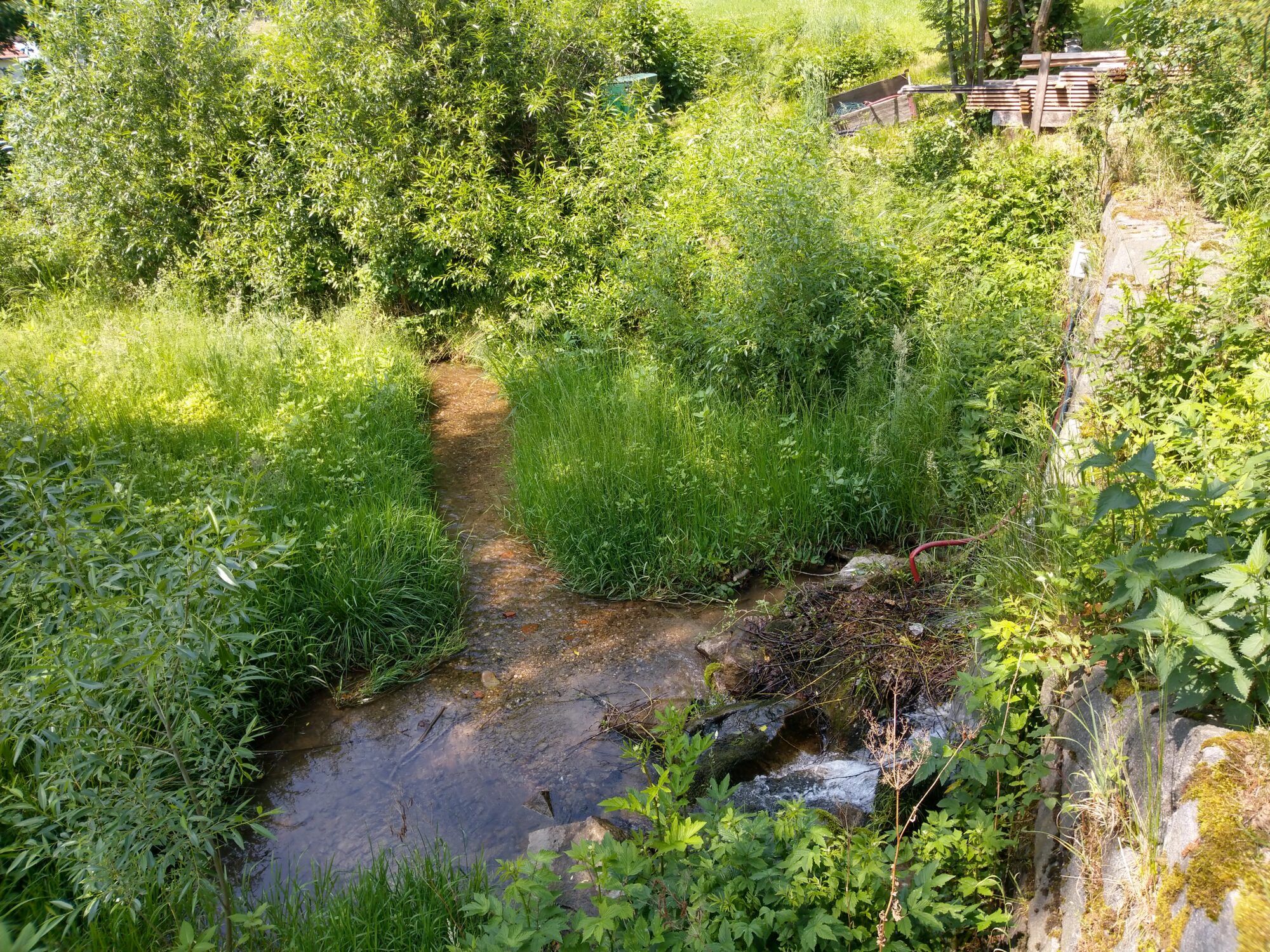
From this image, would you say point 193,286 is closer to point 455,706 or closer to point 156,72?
point 156,72

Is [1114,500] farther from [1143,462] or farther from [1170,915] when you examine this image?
[1170,915]

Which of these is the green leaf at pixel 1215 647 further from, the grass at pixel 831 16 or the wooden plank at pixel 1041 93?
the grass at pixel 831 16

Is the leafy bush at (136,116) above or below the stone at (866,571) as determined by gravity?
above

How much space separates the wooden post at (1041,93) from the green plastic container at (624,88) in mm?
4468

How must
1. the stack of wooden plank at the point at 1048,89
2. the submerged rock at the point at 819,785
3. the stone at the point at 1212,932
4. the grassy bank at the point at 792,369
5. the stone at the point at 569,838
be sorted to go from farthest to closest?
the stack of wooden plank at the point at 1048,89, the grassy bank at the point at 792,369, the submerged rock at the point at 819,785, the stone at the point at 569,838, the stone at the point at 1212,932

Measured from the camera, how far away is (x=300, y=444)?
22.3 ft

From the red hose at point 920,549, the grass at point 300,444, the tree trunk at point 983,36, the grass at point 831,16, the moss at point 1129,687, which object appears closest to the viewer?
the moss at point 1129,687

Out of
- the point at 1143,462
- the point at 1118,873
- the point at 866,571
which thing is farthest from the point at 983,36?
the point at 1118,873

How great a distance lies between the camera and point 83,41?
36.0ft

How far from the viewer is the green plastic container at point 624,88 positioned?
414 inches

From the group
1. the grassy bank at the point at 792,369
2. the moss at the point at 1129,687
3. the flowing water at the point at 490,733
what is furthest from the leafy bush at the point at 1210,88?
the moss at the point at 1129,687

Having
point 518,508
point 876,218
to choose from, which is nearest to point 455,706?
point 518,508

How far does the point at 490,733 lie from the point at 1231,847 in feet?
11.9

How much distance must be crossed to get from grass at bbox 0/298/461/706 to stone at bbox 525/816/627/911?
1.81m
